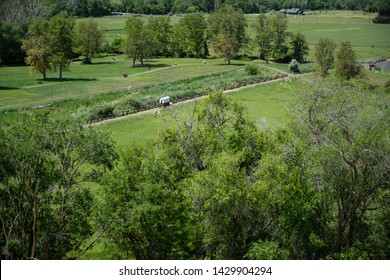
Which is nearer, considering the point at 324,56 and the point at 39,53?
the point at 39,53

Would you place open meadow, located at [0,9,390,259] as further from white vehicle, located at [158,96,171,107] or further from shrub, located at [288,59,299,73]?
shrub, located at [288,59,299,73]

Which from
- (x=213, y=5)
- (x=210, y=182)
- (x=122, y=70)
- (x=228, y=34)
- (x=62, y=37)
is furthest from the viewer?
(x=213, y=5)

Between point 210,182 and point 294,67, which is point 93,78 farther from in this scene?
point 210,182

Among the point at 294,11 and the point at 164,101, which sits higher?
the point at 294,11

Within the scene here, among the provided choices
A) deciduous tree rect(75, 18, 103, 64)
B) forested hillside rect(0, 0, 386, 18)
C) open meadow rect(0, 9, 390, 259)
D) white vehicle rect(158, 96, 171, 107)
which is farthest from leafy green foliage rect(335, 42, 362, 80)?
forested hillside rect(0, 0, 386, 18)

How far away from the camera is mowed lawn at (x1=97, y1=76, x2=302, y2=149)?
115 ft

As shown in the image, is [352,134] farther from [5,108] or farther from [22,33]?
[22,33]

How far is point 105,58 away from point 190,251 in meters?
76.8

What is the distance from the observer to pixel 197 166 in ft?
64.0

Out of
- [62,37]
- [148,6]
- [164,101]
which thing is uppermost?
[148,6]

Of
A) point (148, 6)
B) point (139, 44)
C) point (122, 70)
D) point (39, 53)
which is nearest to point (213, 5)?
point (148, 6)

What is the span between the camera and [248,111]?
43625 millimetres

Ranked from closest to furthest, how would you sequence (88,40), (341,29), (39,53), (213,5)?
(39,53), (88,40), (341,29), (213,5)

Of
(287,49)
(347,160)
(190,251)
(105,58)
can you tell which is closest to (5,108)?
(190,251)
